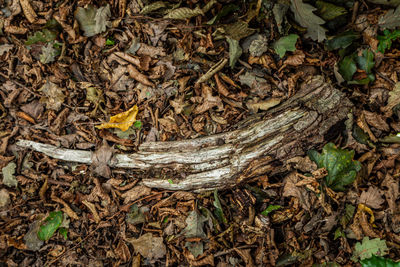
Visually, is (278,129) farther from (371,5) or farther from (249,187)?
(371,5)

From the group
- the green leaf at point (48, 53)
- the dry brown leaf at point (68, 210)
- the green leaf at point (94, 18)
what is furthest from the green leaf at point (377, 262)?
the green leaf at point (48, 53)

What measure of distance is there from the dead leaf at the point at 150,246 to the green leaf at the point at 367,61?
279 cm

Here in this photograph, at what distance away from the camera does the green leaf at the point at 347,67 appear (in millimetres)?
2359

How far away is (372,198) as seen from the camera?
2.23 meters

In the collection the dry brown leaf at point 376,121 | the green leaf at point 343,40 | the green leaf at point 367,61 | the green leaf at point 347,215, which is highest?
the green leaf at point 343,40

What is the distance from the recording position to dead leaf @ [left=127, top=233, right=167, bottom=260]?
2465 mm

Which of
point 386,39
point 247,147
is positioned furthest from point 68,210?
point 386,39

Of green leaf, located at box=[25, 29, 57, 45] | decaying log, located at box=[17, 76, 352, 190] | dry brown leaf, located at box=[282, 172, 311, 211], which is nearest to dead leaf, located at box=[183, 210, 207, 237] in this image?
decaying log, located at box=[17, 76, 352, 190]

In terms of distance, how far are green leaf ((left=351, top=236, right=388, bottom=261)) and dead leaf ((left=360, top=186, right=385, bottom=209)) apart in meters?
0.31

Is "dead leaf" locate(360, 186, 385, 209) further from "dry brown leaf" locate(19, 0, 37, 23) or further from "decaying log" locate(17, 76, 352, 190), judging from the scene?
"dry brown leaf" locate(19, 0, 37, 23)

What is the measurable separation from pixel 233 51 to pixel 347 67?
1.18m

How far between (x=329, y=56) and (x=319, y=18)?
18.0 inches

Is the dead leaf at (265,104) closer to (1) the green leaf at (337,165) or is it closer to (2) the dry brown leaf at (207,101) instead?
(2) the dry brown leaf at (207,101)

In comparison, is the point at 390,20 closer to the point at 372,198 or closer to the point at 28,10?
the point at 372,198
